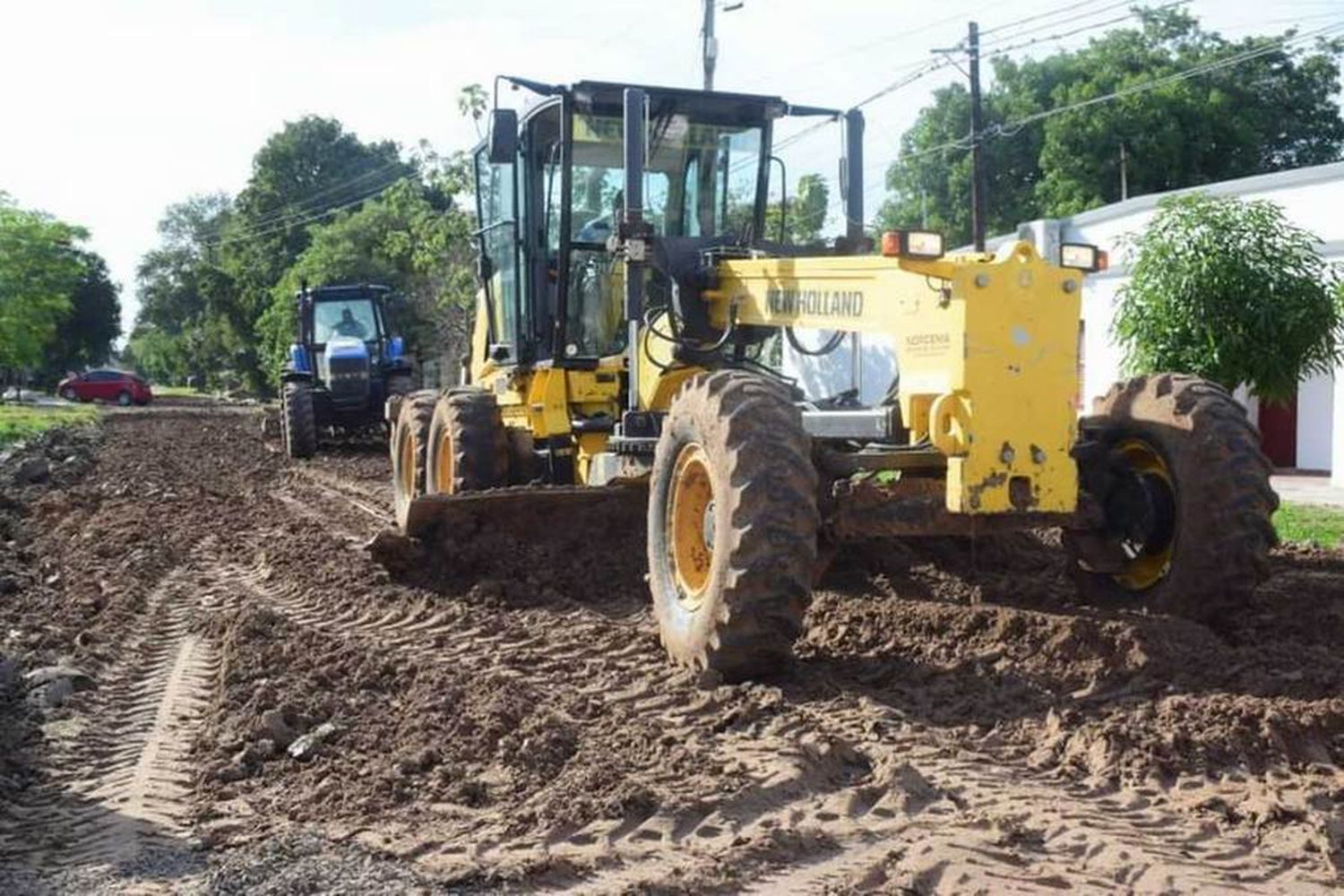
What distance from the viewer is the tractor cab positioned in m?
9.55

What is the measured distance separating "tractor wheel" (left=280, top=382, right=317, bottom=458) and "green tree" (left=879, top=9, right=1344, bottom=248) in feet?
73.1

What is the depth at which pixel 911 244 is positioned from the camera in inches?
250

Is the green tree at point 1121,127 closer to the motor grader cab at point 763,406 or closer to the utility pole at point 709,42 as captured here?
the utility pole at point 709,42

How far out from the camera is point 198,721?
21.4ft

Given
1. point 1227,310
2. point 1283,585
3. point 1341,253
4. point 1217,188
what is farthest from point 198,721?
point 1217,188

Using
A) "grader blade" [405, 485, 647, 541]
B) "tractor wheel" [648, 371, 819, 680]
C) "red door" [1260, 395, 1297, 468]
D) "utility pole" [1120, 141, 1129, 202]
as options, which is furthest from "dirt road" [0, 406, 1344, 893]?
"utility pole" [1120, 141, 1129, 202]

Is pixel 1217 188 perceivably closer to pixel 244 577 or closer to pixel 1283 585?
pixel 1283 585

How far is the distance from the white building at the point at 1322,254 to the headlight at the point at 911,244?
25.0 feet

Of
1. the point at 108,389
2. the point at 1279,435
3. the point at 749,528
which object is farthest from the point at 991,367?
the point at 108,389

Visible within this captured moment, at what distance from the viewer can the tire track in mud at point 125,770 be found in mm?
4906

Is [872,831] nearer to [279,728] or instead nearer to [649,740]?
[649,740]

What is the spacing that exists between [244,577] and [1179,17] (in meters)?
40.5

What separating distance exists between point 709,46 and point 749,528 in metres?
22.4

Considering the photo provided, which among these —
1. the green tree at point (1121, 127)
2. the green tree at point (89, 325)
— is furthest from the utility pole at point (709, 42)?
A: the green tree at point (89, 325)
